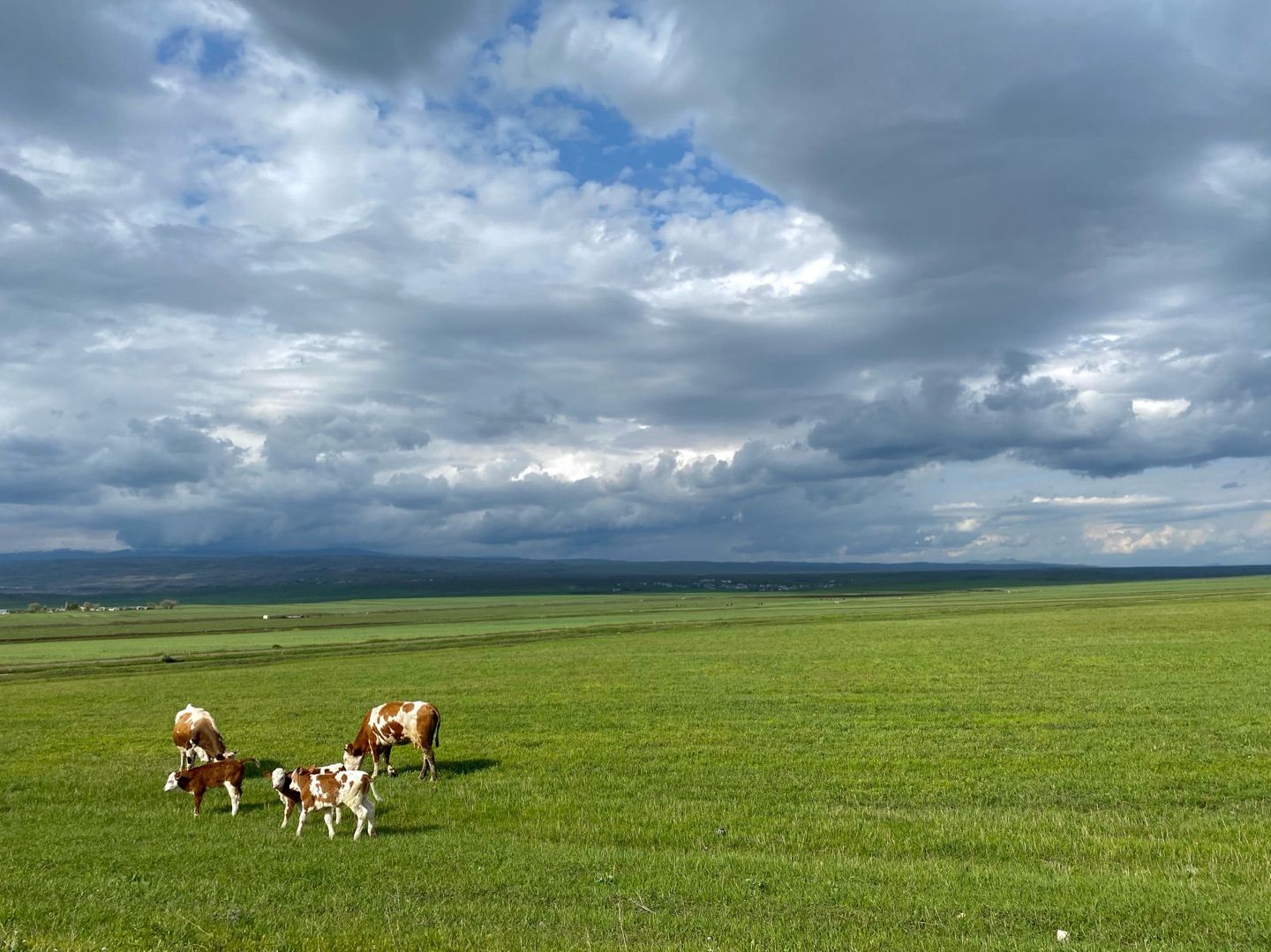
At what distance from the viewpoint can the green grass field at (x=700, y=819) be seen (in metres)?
11.1

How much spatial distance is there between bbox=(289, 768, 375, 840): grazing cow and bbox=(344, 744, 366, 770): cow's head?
3.19m

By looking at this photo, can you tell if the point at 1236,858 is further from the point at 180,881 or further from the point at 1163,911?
the point at 180,881

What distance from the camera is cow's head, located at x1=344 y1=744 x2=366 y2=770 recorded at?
2052 centimetres

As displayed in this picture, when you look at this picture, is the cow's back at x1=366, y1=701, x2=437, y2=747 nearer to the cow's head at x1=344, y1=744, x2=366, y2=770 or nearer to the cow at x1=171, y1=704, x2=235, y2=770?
the cow's head at x1=344, y1=744, x2=366, y2=770

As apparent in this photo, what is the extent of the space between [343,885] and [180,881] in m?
2.69

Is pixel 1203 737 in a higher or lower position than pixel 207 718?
lower

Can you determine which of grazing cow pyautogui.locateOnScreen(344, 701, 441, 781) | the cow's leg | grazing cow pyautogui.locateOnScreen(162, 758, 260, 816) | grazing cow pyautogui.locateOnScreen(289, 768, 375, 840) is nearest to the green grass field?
the cow's leg

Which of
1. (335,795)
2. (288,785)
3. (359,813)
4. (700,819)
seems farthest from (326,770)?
(700,819)

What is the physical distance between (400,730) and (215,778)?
14.6 feet

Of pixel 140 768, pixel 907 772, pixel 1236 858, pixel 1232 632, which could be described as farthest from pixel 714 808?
pixel 1232 632

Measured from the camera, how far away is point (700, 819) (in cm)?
1698

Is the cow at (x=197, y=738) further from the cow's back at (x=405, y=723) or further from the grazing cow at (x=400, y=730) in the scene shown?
the cow's back at (x=405, y=723)

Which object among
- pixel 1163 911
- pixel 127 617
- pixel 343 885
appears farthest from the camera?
pixel 127 617

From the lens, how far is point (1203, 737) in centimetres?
2394
